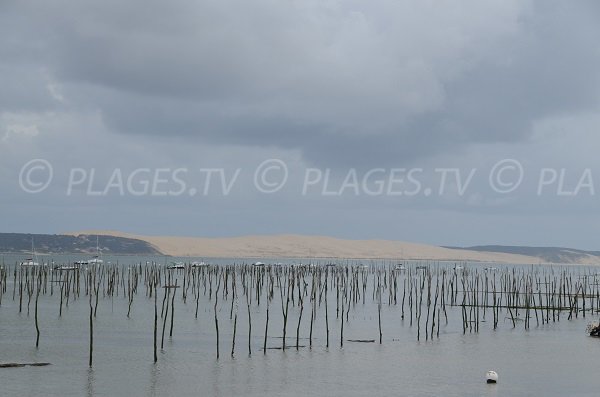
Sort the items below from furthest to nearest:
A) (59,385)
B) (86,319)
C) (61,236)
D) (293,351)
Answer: (61,236) < (86,319) < (293,351) < (59,385)

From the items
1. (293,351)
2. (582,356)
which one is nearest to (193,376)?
(293,351)

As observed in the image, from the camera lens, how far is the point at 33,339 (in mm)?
28141

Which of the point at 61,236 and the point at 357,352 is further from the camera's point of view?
the point at 61,236

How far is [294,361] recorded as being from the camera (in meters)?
23.7

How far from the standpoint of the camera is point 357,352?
85.6 feet

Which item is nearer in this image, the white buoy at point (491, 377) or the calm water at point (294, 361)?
the calm water at point (294, 361)

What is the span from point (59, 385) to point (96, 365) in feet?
Result: 11.1

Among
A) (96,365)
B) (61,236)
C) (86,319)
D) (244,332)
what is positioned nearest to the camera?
(96,365)

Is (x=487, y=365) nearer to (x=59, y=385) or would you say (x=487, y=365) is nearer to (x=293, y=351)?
(x=293, y=351)

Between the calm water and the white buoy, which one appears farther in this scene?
the white buoy

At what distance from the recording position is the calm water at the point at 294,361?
19891 millimetres

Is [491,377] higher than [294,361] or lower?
higher

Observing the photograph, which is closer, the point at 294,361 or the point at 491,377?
the point at 491,377

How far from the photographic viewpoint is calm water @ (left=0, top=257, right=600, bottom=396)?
19891mm
